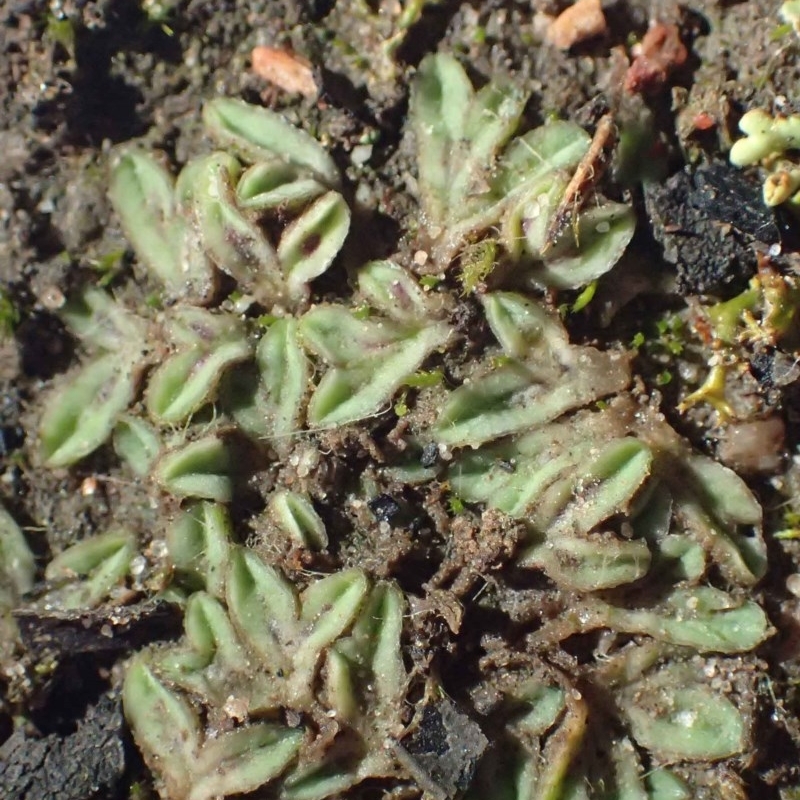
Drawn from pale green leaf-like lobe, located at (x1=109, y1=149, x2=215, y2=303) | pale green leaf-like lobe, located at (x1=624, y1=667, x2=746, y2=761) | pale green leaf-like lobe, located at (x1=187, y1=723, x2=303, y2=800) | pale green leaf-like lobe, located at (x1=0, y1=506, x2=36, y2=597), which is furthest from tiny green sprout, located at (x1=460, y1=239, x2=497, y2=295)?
pale green leaf-like lobe, located at (x1=0, y1=506, x2=36, y2=597)

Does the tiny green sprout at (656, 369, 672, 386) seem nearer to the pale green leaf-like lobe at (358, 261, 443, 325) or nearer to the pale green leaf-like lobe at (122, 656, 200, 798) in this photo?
the pale green leaf-like lobe at (358, 261, 443, 325)

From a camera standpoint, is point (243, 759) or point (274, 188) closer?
point (243, 759)

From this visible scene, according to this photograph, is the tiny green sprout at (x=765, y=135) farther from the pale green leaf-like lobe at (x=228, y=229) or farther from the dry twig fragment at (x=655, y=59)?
the pale green leaf-like lobe at (x=228, y=229)

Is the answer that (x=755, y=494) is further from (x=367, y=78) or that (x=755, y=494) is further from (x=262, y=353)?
(x=367, y=78)

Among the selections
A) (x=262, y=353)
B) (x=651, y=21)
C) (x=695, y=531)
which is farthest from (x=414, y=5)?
(x=695, y=531)

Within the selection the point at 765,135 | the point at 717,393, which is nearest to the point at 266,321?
the point at 717,393

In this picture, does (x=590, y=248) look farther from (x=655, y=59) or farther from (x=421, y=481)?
(x=421, y=481)
